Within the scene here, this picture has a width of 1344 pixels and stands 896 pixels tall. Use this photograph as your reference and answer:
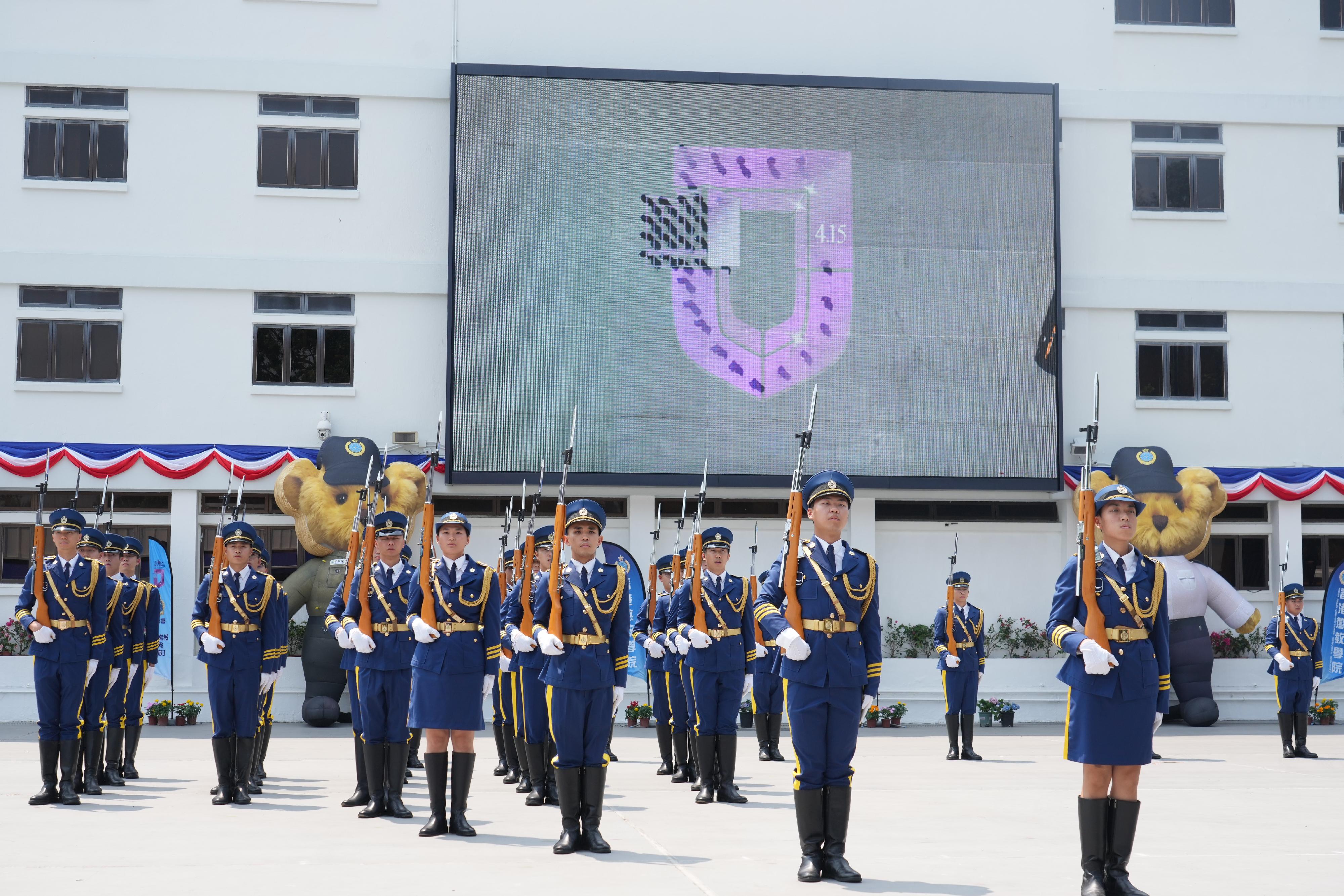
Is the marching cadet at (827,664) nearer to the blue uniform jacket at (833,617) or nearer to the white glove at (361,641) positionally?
the blue uniform jacket at (833,617)

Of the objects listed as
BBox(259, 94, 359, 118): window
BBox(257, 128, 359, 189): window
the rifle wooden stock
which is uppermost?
BBox(259, 94, 359, 118): window

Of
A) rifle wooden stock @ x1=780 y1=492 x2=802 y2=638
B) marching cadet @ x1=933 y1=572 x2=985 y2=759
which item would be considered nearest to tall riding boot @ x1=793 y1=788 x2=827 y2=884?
rifle wooden stock @ x1=780 y1=492 x2=802 y2=638

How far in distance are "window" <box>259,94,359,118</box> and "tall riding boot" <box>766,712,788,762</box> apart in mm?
11326

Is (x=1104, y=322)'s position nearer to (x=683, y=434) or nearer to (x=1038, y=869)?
(x=683, y=434)

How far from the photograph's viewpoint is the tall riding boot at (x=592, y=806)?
300 inches

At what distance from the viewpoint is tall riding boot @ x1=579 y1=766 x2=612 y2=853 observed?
762cm

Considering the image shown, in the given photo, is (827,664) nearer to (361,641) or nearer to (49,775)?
(361,641)

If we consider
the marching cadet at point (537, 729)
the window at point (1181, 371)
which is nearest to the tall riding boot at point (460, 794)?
the marching cadet at point (537, 729)

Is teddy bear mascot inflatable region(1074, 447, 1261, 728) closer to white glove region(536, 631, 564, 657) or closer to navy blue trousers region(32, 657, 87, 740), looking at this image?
white glove region(536, 631, 564, 657)

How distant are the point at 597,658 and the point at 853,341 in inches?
496

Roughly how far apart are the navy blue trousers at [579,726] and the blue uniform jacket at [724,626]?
2961mm

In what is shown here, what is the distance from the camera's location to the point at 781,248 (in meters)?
19.8

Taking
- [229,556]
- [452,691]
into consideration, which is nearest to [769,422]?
[229,556]

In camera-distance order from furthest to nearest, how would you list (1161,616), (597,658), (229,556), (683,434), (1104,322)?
1. (1104,322)
2. (683,434)
3. (229,556)
4. (597,658)
5. (1161,616)
